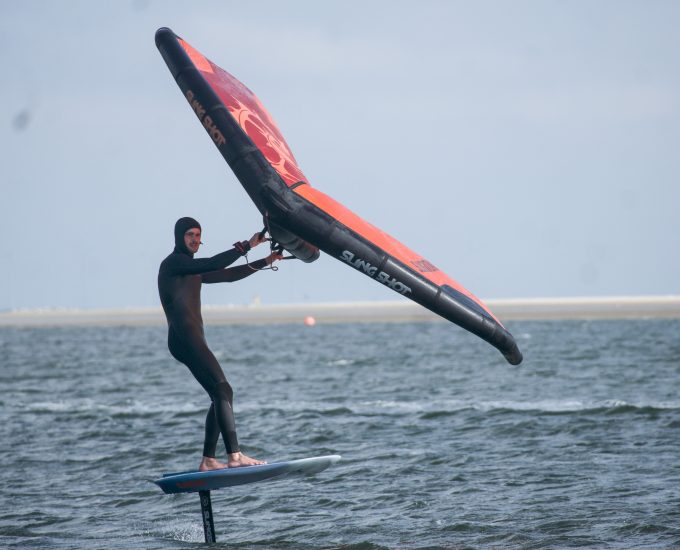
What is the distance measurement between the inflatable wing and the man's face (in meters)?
0.90

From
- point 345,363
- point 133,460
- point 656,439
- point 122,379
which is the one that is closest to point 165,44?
point 133,460

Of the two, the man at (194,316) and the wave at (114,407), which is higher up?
the man at (194,316)

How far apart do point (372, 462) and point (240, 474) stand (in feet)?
21.5

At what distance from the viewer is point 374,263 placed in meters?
8.52

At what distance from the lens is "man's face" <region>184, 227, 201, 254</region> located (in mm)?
9172

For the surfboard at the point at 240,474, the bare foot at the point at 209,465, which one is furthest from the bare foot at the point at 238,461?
the bare foot at the point at 209,465

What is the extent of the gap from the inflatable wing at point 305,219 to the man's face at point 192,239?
35.4 inches

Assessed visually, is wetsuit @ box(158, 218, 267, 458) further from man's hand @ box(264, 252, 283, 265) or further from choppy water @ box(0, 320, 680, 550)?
choppy water @ box(0, 320, 680, 550)

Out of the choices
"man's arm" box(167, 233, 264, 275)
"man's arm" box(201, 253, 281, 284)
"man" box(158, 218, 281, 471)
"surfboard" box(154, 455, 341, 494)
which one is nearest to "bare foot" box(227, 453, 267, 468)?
"man" box(158, 218, 281, 471)

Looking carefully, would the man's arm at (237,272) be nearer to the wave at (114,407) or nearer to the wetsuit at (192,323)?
the wetsuit at (192,323)

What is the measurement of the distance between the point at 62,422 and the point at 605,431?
11.2 metres

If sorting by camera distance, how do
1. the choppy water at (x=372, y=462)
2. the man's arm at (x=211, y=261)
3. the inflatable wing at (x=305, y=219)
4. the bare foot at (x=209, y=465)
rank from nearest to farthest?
the inflatable wing at (x=305, y=219), the man's arm at (x=211, y=261), the bare foot at (x=209, y=465), the choppy water at (x=372, y=462)

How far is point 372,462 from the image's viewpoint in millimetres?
15508

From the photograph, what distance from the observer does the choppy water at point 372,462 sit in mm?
11164
